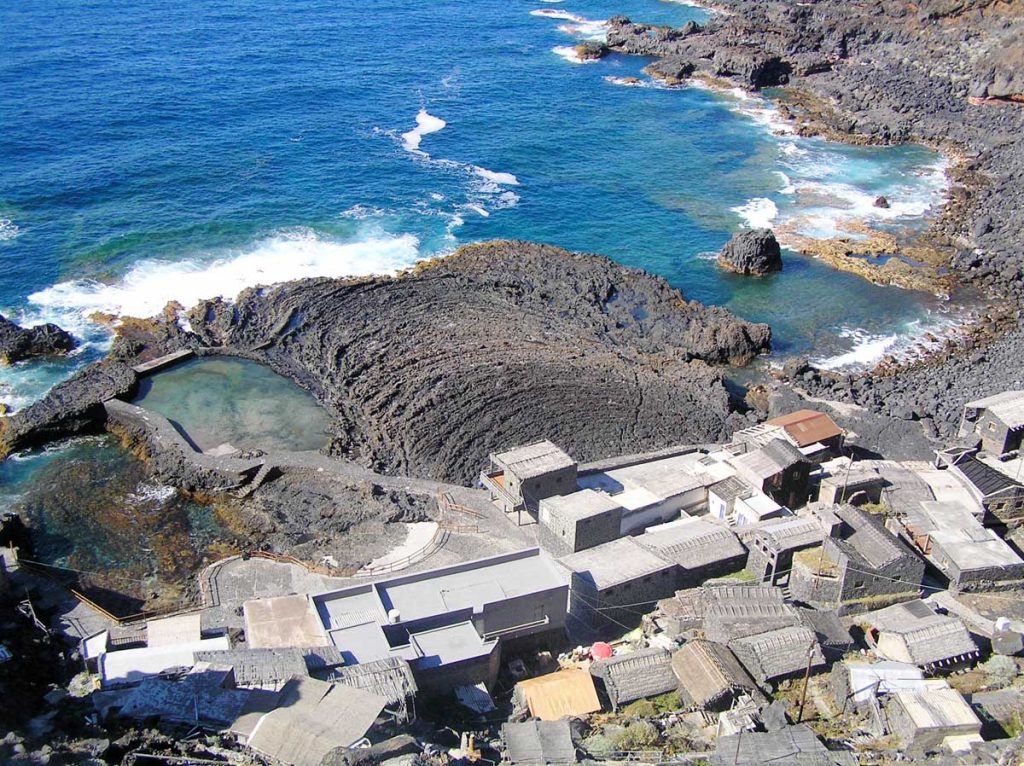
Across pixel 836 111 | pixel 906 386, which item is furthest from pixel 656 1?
pixel 906 386

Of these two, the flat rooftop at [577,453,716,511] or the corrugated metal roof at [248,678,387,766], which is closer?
the corrugated metal roof at [248,678,387,766]

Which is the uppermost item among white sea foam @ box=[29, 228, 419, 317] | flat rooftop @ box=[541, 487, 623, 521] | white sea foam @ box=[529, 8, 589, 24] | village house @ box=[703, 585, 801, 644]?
white sea foam @ box=[529, 8, 589, 24]

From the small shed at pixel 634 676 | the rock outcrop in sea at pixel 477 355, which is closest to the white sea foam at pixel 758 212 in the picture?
the rock outcrop in sea at pixel 477 355

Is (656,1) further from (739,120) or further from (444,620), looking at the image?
(444,620)

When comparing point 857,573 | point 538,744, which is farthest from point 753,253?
point 538,744

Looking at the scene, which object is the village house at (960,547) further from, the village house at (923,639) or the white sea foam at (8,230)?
the white sea foam at (8,230)

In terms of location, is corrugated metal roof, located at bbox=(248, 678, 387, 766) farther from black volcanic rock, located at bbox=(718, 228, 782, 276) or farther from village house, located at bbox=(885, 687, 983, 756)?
black volcanic rock, located at bbox=(718, 228, 782, 276)

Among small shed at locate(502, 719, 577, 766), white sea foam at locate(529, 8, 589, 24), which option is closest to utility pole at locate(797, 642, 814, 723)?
small shed at locate(502, 719, 577, 766)
